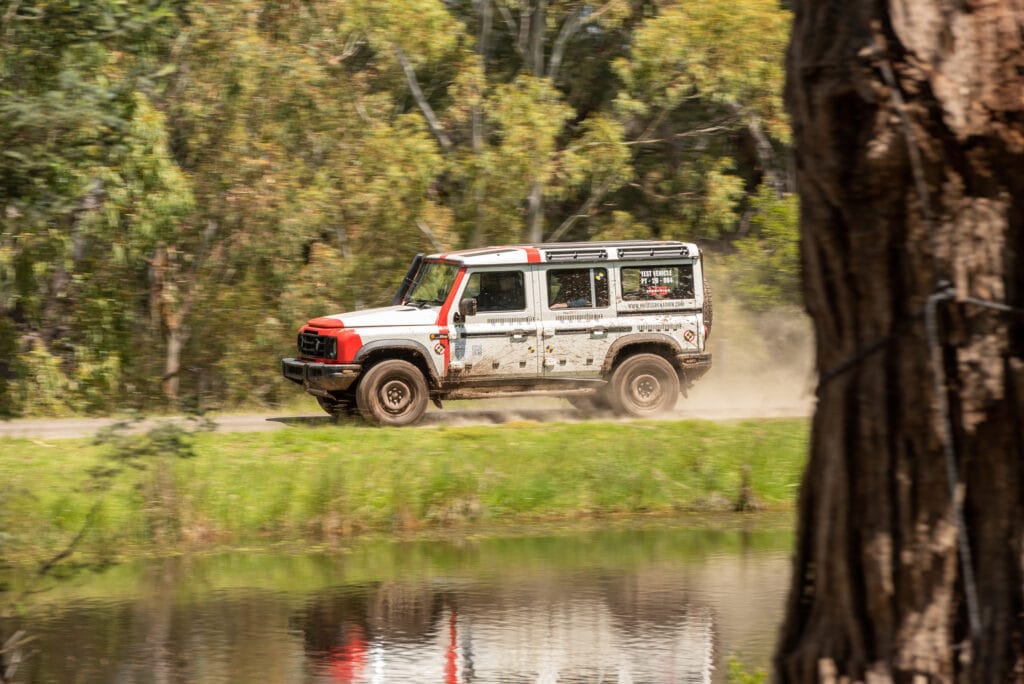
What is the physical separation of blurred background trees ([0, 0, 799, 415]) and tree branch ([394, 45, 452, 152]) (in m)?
0.05

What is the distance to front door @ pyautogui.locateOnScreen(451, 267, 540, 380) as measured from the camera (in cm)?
1839

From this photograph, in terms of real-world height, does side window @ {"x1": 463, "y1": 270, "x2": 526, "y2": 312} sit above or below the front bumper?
above

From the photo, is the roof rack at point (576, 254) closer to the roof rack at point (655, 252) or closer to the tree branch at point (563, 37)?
the roof rack at point (655, 252)

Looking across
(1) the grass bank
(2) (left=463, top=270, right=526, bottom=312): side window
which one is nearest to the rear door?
(2) (left=463, top=270, right=526, bottom=312): side window

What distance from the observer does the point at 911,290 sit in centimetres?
395

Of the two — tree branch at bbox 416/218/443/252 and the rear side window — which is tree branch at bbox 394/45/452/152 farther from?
the rear side window

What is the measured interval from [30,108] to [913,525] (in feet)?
19.6

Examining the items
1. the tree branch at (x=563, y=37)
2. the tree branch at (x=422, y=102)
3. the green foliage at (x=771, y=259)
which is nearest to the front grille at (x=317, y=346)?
the green foliage at (x=771, y=259)

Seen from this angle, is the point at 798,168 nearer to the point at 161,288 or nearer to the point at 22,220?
the point at 22,220

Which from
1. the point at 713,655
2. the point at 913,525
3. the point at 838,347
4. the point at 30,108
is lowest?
the point at 713,655

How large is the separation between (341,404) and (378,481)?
4.19 m

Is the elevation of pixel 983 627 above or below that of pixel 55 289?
below

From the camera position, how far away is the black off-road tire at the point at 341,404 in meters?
18.3

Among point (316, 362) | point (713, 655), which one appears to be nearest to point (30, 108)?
point (713, 655)
